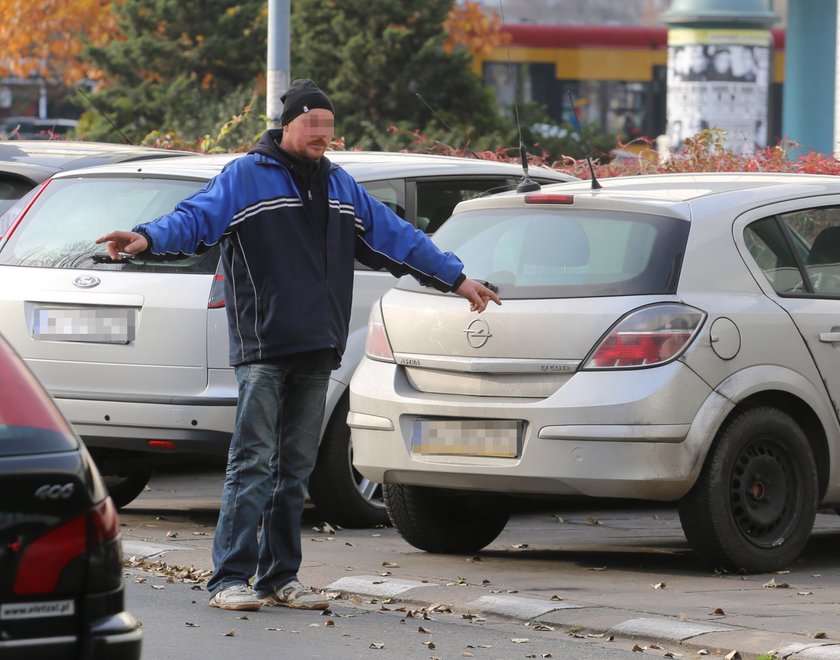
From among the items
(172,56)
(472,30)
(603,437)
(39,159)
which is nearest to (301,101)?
(603,437)

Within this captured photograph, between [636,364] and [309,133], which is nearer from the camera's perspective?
[309,133]

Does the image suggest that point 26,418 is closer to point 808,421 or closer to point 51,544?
point 51,544

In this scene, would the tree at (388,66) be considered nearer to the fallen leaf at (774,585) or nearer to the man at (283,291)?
the fallen leaf at (774,585)

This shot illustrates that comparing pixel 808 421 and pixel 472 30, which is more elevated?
pixel 472 30

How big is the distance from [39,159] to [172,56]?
45.1 ft

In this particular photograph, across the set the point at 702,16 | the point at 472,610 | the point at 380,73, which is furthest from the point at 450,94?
the point at 472,610

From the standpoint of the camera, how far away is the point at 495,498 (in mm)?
8102

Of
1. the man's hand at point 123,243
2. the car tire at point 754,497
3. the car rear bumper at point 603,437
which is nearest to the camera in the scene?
the man's hand at point 123,243

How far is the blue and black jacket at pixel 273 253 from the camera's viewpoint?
6574 millimetres

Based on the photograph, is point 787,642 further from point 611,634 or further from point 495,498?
point 495,498

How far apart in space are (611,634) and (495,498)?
5.94 feet

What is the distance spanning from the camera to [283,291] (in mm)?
6574

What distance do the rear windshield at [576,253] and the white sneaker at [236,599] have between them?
5.21 feet

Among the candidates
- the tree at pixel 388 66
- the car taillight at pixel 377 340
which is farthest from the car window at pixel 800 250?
the tree at pixel 388 66
